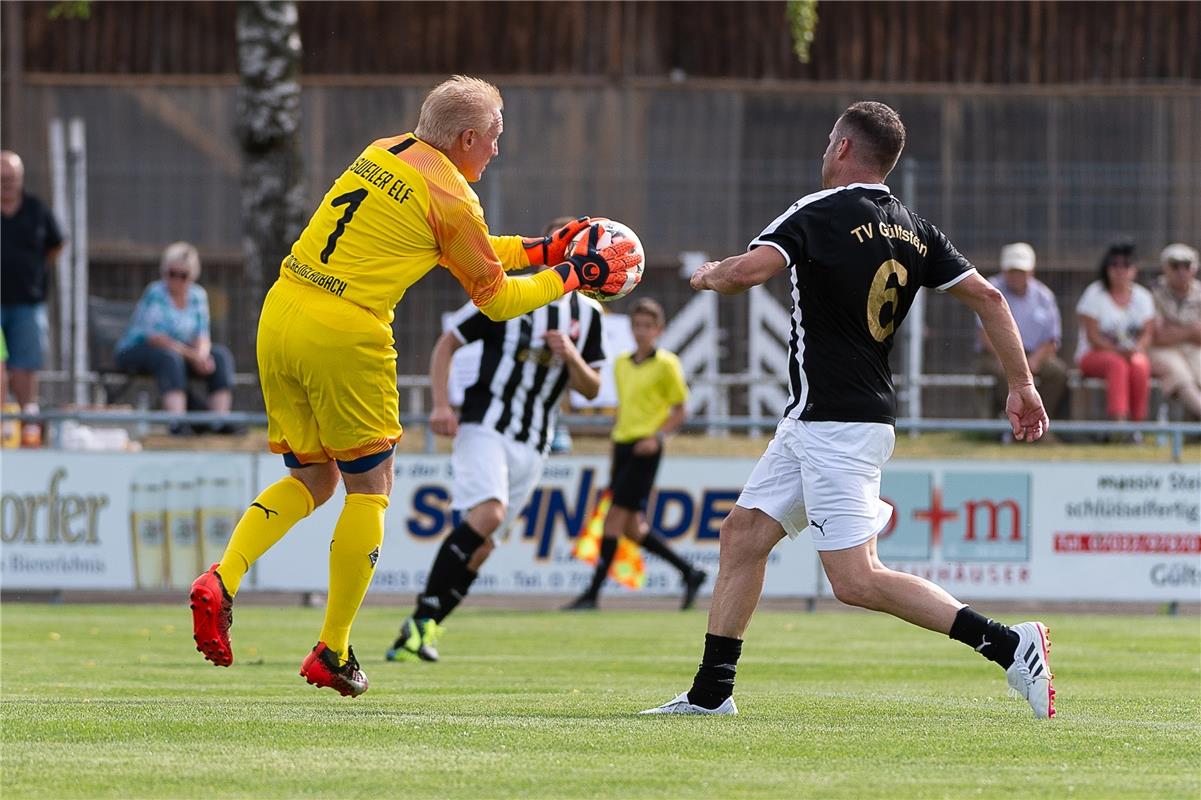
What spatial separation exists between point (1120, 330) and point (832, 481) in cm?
1156

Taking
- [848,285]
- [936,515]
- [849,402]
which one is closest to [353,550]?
[849,402]

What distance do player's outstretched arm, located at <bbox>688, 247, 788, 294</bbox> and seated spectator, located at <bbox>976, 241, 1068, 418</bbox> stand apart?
11.3 meters

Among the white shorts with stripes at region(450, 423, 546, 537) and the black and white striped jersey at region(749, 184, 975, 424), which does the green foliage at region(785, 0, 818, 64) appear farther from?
the black and white striped jersey at region(749, 184, 975, 424)

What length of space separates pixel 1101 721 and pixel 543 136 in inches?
725

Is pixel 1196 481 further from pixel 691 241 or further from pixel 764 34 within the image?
pixel 764 34

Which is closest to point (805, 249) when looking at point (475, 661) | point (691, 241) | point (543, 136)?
point (475, 661)

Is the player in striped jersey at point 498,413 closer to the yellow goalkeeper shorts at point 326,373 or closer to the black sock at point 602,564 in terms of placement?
the yellow goalkeeper shorts at point 326,373

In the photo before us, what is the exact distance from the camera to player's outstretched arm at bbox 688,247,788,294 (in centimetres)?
632

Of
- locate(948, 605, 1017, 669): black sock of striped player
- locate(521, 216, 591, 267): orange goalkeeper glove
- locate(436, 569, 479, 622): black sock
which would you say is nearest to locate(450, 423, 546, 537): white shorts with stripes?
locate(436, 569, 479, 622): black sock

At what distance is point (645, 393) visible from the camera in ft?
49.5

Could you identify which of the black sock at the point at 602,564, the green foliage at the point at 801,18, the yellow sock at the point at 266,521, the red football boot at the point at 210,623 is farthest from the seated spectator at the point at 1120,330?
the red football boot at the point at 210,623

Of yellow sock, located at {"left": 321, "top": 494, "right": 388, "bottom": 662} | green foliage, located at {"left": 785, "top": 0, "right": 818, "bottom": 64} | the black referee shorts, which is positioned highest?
green foliage, located at {"left": 785, "top": 0, "right": 818, "bottom": 64}

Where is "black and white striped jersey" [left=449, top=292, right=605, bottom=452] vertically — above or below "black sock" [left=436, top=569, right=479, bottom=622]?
above

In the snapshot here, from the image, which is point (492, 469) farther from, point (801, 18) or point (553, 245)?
point (801, 18)
